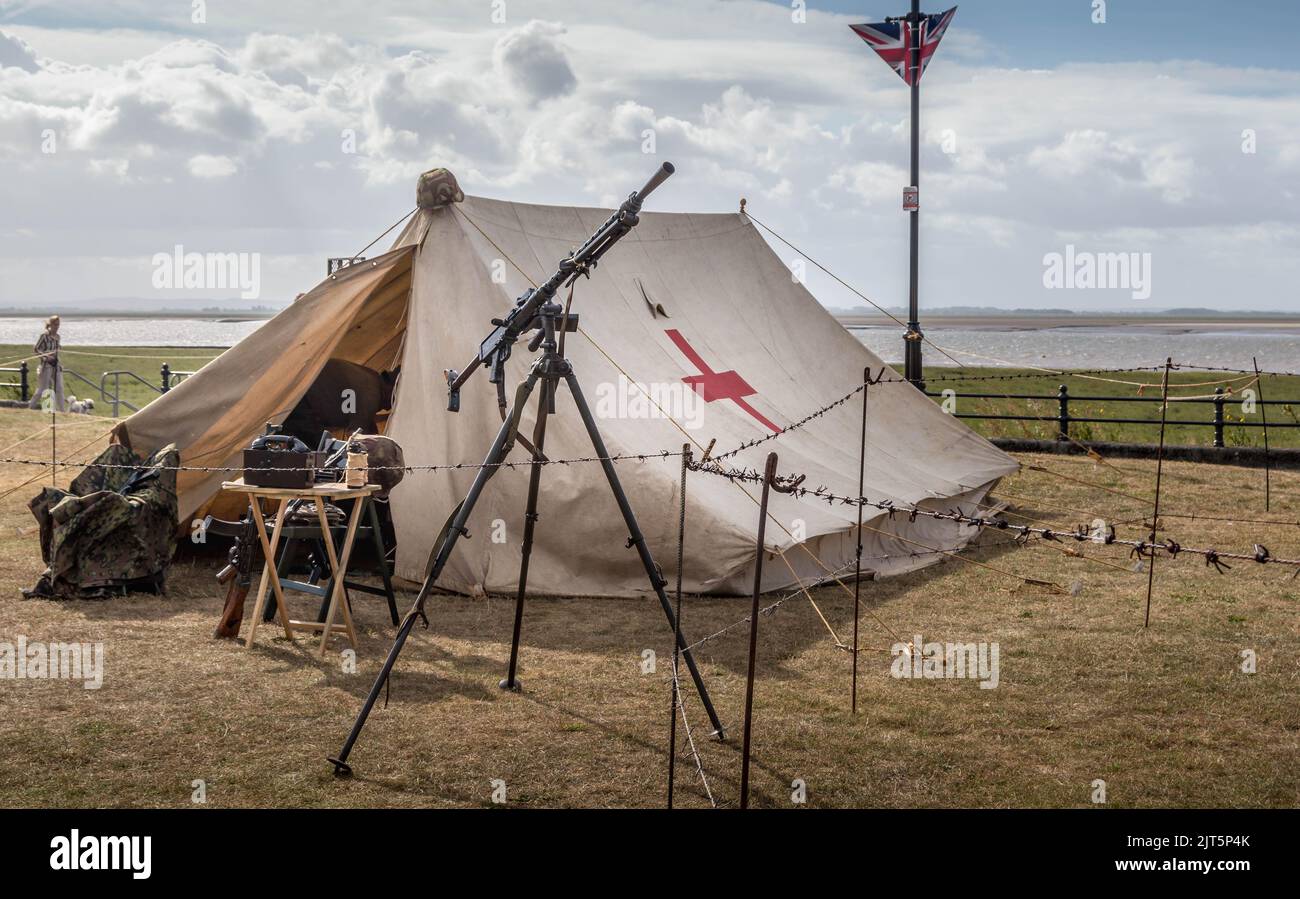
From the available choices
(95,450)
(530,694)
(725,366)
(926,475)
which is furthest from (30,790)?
(95,450)

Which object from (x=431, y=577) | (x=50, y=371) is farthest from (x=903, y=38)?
(x=50, y=371)

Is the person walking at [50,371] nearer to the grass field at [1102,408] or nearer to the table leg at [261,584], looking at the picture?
the grass field at [1102,408]

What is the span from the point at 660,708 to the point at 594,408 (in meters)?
3.22

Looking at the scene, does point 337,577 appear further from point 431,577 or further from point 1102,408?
point 1102,408

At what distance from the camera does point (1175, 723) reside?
579 cm

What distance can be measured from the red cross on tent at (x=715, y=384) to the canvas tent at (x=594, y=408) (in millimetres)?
20

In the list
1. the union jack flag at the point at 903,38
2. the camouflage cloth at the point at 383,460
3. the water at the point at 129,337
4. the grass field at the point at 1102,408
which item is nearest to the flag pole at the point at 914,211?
the union jack flag at the point at 903,38

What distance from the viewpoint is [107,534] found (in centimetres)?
795

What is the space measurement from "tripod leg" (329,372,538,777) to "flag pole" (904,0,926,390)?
355 inches

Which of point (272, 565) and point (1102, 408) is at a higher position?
point (1102, 408)

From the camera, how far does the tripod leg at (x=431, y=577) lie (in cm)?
496

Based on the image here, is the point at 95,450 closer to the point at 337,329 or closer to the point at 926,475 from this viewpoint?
the point at 337,329

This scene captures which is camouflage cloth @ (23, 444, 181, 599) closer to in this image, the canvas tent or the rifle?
the canvas tent

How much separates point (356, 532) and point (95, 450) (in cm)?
837
